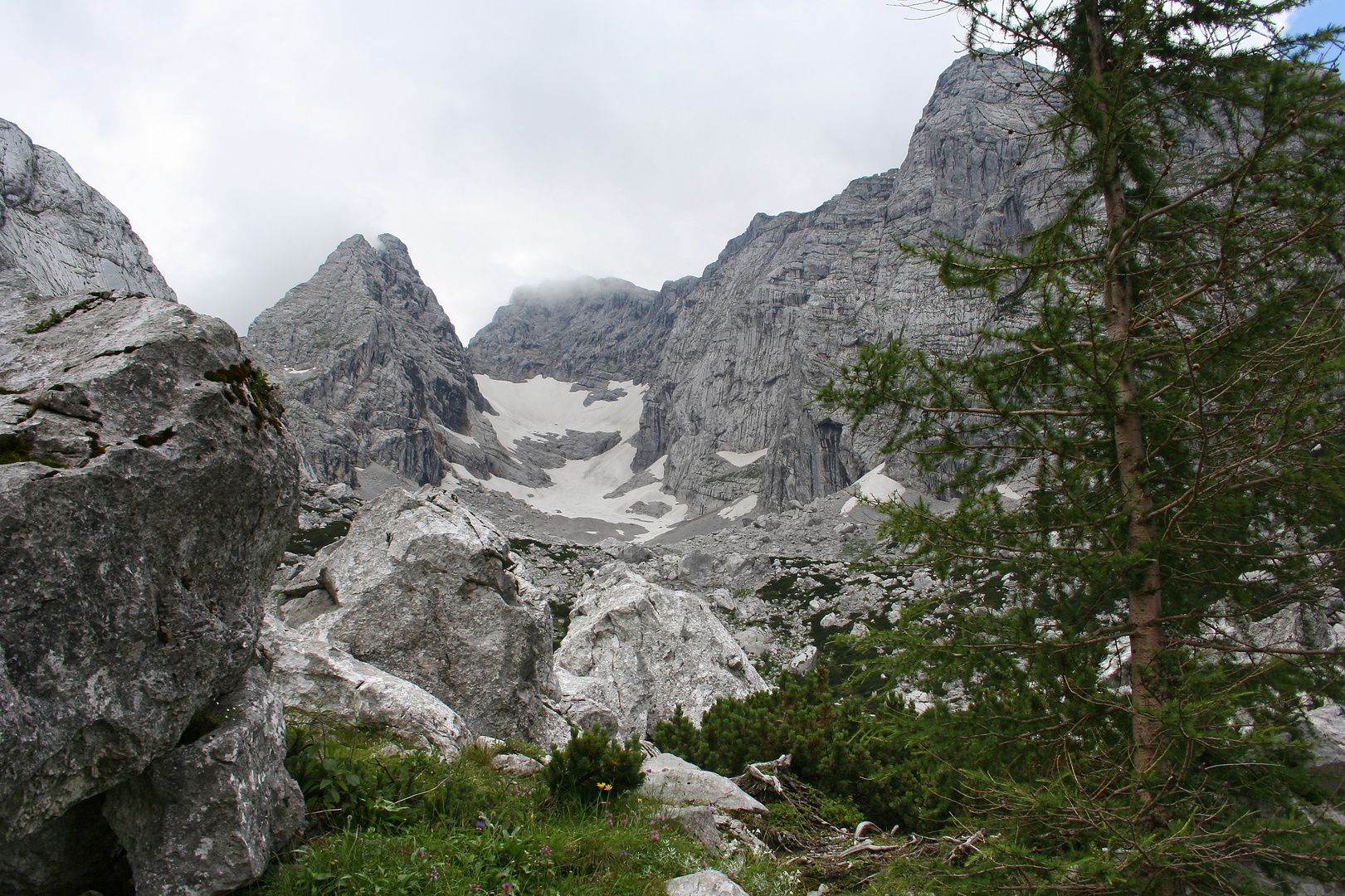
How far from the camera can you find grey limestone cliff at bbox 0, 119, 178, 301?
179 feet

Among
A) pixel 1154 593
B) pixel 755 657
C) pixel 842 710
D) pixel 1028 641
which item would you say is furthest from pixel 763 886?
pixel 755 657

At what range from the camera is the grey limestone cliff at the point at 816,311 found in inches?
4252

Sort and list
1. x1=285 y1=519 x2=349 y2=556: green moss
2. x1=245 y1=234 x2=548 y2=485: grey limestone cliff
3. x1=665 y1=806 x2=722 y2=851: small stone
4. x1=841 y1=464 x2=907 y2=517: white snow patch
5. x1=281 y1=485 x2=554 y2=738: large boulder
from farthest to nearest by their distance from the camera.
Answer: x1=245 y1=234 x2=548 y2=485: grey limestone cliff < x1=841 y1=464 x2=907 y2=517: white snow patch < x1=285 y1=519 x2=349 y2=556: green moss < x1=281 y1=485 x2=554 y2=738: large boulder < x1=665 y1=806 x2=722 y2=851: small stone

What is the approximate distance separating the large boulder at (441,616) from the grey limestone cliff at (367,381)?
331 feet

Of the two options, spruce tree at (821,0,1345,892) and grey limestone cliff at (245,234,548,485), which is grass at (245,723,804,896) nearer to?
spruce tree at (821,0,1345,892)

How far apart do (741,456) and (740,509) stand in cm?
1706

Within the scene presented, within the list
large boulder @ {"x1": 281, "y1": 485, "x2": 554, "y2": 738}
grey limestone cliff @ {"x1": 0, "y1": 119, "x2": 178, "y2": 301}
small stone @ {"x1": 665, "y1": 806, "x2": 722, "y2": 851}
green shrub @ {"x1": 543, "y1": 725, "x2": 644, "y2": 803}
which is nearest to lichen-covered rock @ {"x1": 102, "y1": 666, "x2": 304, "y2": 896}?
green shrub @ {"x1": 543, "y1": 725, "x2": 644, "y2": 803}

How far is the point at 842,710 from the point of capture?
32.0ft

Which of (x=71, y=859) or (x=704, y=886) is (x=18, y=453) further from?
(x=704, y=886)

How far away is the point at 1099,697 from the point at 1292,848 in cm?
119

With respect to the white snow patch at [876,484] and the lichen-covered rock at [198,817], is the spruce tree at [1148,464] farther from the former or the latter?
the white snow patch at [876,484]

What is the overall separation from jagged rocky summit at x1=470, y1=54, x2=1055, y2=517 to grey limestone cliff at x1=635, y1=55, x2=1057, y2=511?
0.31 meters

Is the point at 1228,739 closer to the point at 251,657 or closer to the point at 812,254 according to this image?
the point at 251,657

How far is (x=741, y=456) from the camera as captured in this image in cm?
13700
